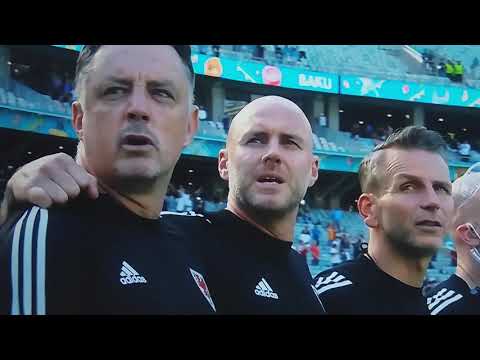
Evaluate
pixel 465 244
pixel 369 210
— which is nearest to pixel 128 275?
pixel 369 210

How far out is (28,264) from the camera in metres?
1.86

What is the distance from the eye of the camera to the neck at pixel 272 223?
2.63 m

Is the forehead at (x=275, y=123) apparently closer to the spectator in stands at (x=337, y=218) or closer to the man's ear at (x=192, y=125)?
the man's ear at (x=192, y=125)

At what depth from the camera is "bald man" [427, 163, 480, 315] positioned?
292cm

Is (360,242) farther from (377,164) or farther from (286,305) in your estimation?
(286,305)

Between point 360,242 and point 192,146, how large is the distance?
35.7 inches

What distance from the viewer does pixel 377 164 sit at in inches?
115

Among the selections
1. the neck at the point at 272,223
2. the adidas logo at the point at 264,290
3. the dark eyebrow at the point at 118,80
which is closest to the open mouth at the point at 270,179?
the neck at the point at 272,223

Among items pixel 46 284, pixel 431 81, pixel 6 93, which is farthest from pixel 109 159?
pixel 431 81

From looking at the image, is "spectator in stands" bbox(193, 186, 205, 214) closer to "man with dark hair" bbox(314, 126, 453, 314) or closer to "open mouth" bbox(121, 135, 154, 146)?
"open mouth" bbox(121, 135, 154, 146)

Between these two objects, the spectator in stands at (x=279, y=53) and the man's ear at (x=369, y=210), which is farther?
the spectator in stands at (x=279, y=53)

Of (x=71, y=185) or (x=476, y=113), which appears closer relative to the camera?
(x=71, y=185)

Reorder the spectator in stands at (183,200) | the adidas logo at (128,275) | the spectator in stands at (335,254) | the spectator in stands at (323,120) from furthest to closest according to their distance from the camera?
1. the spectator in stands at (323,120)
2. the spectator in stands at (335,254)
3. the spectator in stands at (183,200)
4. the adidas logo at (128,275)

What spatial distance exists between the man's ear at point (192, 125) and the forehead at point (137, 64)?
0.13 m
